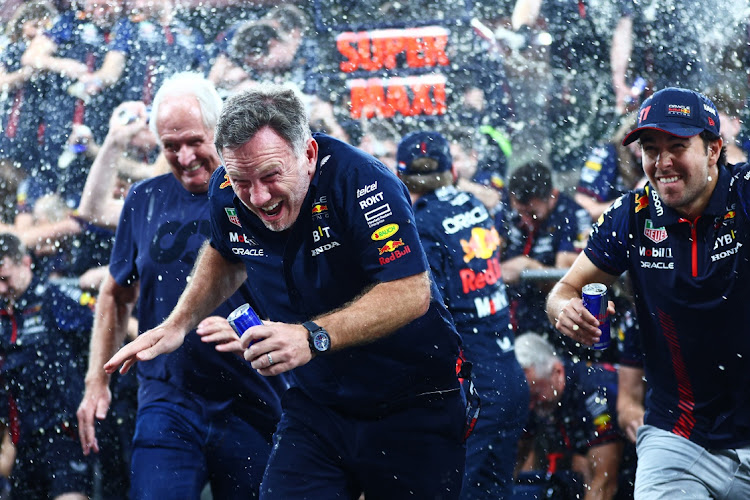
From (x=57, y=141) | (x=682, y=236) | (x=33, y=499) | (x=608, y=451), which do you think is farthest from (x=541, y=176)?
(x=57, y=141)

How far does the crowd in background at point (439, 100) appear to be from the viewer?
5.62 metres

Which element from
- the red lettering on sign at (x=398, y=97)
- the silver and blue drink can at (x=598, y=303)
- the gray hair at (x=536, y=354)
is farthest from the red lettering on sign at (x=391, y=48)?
the silver and blue drink can at (x=598, y=303)

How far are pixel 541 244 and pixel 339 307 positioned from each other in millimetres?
3204

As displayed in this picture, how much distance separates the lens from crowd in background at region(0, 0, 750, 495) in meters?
5.62

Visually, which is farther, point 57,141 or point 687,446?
point 57,141

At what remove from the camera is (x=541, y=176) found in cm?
584

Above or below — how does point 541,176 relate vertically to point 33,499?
above

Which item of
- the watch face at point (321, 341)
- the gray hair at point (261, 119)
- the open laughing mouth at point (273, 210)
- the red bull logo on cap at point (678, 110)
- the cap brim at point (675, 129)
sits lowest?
the watch face at point (321, 341)

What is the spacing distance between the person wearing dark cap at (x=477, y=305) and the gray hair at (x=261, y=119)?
172 cm

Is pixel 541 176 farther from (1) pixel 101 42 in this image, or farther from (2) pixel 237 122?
(1) pixel 101 42

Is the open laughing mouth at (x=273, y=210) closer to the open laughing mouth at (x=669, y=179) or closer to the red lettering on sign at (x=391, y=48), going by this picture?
the open laughing mouth at (x=669, y=179)

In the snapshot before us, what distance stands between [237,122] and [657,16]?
723 centimetres

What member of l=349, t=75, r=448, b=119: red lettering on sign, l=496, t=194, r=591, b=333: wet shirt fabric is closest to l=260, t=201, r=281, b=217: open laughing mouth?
l=496, t=194, r=591, b=333: wet shirt fabric

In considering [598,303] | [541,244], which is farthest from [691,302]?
[541,244]
